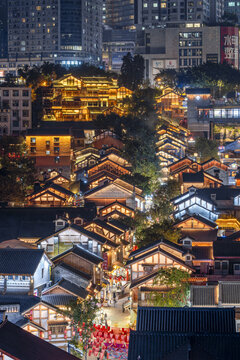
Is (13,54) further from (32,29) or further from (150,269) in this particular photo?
(150,269)

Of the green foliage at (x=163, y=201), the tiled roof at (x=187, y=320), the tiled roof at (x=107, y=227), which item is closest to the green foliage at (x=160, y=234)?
the tiled roof at (x=107, y=227)

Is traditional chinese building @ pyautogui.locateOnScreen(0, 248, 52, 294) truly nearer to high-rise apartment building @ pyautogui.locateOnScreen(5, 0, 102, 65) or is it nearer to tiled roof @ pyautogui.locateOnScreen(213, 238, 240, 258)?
tiled roof @ pyautogui.locateOnScreen(213, 238, 240, 258)

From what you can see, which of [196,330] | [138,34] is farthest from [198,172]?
[138,34]

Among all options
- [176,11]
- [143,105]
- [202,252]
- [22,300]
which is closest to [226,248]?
[202,252]

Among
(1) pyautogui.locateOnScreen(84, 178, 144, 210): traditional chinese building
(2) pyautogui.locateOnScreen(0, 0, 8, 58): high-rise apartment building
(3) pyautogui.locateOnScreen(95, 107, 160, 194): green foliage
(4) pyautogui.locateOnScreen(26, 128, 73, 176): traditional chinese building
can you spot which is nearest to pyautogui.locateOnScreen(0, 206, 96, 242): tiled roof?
(1) pyautogui.locateOnScreen(84, 178, 144, 210): traditional chinese building

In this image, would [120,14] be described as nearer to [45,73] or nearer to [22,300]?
[45,73]

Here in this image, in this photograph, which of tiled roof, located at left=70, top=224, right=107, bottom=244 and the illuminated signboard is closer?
tiled roof, located at left=70, top=224, right=107, bottom=244

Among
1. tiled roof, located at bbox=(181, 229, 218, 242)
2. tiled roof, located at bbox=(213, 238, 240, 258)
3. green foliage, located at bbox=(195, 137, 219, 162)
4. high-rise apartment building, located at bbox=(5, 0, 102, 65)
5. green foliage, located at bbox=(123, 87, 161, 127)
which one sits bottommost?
tiled roof, located at bbox=(181, 229, 218, 242)

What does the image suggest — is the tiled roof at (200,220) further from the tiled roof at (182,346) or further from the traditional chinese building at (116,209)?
the tiled roof at (182,346)
